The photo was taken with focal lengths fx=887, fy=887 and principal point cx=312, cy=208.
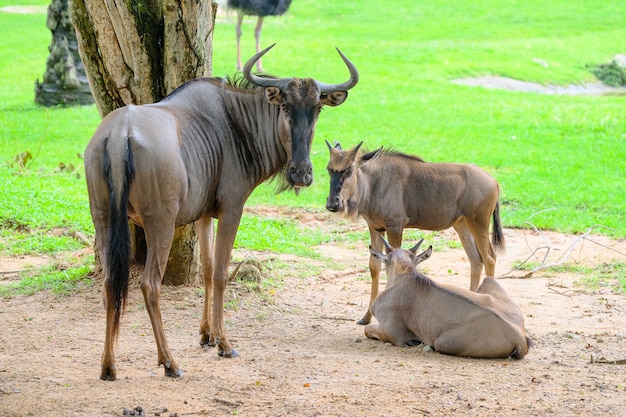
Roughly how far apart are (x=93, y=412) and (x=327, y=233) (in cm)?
695

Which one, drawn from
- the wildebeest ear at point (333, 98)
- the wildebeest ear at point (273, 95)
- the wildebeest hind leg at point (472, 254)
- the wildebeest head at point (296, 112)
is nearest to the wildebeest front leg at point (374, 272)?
the wildebeest hind leg at point (472, 254)

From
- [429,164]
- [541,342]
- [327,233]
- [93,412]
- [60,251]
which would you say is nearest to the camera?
[93,412]

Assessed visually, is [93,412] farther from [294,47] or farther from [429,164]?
[294,47]

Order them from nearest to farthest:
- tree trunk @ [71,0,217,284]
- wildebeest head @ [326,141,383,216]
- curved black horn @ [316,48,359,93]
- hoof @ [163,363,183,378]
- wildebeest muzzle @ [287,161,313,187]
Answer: hoof @ [163,363,183,378] → wildebeest muzzle @ [287,161,313,187] → curved black horn @ [316,48,359,93] → tree trunk @ [71,0,217,284] → wildebeest head @ [326,141,383,216]

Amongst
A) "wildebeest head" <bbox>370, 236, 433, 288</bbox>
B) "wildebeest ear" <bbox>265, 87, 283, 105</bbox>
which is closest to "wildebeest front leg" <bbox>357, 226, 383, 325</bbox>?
"wildebeest head" <bbox>370, 236, 433, 288</bbox>

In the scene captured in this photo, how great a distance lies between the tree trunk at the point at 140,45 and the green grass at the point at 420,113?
2.89 meters

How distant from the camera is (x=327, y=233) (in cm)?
1224

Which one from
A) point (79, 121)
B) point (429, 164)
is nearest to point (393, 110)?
point (79, 121)

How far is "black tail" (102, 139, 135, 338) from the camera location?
587 centimetres

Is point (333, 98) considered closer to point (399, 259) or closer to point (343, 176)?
point (343, 176)

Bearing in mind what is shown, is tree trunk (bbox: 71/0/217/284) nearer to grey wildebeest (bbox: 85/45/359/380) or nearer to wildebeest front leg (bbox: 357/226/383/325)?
grey wildebeest (bbox: 85/45/359/380)

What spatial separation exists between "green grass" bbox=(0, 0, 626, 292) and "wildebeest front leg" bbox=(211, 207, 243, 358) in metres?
3.82

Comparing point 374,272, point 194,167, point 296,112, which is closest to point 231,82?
point 296,112

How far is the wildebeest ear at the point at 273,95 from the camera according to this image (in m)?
7.26
